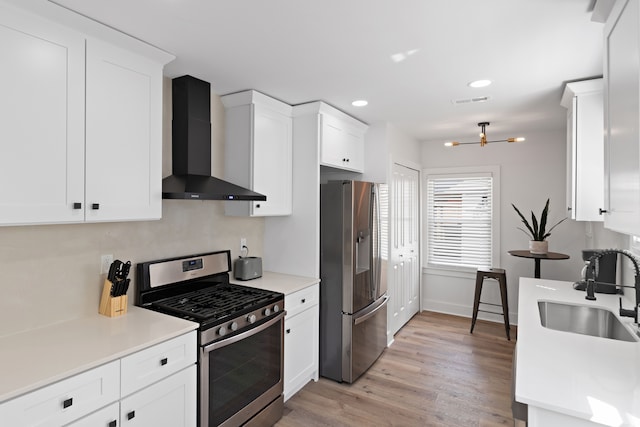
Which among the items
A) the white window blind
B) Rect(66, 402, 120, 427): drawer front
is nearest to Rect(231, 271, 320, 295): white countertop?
Rect(66, 402, 120, 427): drawer front

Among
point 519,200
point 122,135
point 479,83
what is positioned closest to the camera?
point 122,135

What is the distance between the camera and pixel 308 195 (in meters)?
3.11

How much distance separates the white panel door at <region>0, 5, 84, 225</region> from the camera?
4.85 feet

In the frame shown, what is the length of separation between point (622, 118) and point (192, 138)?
2.31m

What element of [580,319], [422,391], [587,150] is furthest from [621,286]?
Answer: [422,391]

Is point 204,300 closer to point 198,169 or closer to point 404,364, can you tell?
point 198,169

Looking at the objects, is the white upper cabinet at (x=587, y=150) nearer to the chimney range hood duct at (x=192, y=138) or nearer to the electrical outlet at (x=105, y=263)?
the chimney range hood duct at (x=192, y=138)

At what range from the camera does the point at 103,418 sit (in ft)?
4.92

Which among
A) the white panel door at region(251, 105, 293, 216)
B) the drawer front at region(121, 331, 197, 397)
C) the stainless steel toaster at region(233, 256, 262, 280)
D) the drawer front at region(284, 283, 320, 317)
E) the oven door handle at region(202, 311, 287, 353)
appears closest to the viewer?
the drawer front at region(121, 331, 197, 397)

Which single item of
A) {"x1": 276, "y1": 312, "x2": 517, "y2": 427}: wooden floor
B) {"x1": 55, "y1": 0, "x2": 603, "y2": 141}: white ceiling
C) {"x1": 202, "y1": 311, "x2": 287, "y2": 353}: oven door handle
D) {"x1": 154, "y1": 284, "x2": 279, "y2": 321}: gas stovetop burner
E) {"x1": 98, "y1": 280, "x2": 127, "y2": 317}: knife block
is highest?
{"x1": 55, "y1": 0, "x2": 603, "y2": 141}: white ceiling

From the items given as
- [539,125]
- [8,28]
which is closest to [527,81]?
[539,125]

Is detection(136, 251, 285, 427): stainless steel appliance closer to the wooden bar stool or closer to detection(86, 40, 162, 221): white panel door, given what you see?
detection(86, 40, 162, 221): white panel door

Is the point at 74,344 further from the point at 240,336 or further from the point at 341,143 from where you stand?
the point at 341,143

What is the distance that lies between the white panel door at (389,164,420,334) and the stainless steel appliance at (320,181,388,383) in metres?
0.76
